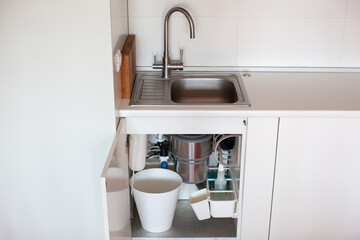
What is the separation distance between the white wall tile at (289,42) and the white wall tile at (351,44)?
3 cm

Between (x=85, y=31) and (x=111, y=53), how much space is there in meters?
0.12

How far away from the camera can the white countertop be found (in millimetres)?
1941

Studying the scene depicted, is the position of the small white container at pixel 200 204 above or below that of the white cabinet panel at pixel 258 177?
below

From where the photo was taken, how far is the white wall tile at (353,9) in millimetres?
2332

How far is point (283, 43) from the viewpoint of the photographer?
2.40m

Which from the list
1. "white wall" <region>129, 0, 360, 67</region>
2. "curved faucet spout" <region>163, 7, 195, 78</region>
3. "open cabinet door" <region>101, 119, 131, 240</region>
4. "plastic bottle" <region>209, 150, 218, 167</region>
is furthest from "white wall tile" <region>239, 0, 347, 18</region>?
"open cabinet door" <region>101, 119, 131, 240</region>

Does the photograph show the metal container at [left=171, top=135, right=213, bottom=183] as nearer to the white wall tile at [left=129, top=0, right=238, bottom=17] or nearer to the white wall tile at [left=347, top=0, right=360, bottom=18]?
the white wall tile at [left=129, top=0, right=238, bottom=17]

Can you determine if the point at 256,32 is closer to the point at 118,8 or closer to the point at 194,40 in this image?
the point at 194,40

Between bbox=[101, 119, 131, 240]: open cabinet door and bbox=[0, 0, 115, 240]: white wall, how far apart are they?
0.34 ft

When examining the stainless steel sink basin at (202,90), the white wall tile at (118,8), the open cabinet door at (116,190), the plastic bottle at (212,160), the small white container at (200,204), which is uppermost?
the white wall tile at (118,8)

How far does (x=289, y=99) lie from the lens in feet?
6.79

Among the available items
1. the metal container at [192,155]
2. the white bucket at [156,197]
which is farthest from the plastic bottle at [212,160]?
the white bucket at [156,197]

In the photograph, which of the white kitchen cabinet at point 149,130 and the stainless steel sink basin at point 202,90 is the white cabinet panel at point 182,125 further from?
the stainless steel sink basin at point 202,90

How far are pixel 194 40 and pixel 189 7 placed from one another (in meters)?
0.17
